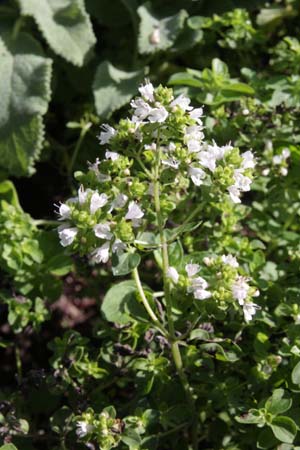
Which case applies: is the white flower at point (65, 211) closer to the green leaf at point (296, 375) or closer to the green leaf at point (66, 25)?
the green leaf at point (296, 375)

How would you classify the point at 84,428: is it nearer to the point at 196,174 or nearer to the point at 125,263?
the point at 125,263

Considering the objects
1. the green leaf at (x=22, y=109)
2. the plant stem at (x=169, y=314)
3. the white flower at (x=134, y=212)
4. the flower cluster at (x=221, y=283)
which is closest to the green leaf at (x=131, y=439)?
the plant stem at (x=169, y=314)

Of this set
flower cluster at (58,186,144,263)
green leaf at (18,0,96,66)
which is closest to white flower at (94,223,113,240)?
flower cluster at (58,186,144,263)

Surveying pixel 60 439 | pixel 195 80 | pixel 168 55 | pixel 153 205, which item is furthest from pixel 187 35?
pixel 60 439

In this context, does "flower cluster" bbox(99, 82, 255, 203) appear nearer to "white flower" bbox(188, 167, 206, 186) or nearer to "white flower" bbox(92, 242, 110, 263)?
"white flower" bbox(188, 167, 206, 186)

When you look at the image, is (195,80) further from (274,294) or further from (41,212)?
(41,212)

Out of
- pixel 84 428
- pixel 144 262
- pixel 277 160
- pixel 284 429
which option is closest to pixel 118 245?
pixel 84 428

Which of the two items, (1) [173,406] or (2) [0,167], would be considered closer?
(1) [173,406]

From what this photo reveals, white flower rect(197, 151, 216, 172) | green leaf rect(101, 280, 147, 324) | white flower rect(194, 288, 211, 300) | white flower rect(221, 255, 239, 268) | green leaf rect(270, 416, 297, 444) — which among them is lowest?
green leaf rect(270, 416, 297, 444)

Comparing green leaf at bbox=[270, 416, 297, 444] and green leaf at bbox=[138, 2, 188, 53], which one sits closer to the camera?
green leaf at bbox=[270, 416, 297, 444]
